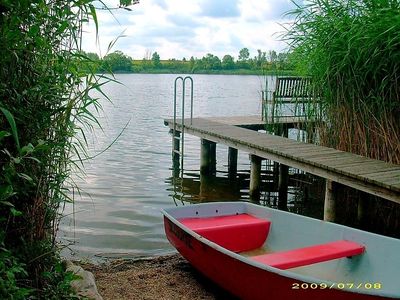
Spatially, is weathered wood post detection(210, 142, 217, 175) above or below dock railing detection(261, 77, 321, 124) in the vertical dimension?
below

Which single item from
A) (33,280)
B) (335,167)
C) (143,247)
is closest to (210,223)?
(143,247)

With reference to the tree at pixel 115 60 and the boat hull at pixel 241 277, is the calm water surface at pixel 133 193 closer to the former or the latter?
the tree at pixel 115 60

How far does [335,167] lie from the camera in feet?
Answer: 20.0

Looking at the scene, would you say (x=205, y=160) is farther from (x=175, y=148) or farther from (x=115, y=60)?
(x=115, y=60)

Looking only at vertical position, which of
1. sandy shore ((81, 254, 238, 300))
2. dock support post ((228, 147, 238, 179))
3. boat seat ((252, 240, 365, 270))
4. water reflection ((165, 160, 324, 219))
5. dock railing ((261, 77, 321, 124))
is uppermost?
dock railing ((261, 77, 321, 124))

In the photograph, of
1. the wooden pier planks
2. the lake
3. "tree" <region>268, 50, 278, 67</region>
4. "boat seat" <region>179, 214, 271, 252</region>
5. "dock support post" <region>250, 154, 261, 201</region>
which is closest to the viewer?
"boat seat" <region>179, 214, 271, 252</region>

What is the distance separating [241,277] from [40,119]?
208 cm

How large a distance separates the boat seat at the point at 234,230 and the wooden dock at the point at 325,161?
123 centimetres

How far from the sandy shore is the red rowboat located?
0.63ft

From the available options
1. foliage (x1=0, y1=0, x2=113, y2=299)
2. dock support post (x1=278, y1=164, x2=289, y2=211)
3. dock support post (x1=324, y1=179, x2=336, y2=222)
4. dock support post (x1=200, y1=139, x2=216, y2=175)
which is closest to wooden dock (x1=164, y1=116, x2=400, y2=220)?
dock support post (x1=324, y1=179, x2=336, y2=222)

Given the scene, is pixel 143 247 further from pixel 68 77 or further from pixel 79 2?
pixel 79 2

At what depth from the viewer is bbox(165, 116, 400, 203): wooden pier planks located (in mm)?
5547

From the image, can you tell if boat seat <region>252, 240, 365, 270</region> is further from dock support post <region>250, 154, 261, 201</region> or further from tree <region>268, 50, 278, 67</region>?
tree <region>268, 50, 278, 67</region>

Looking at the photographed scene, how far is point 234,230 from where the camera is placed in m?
5.05
